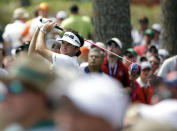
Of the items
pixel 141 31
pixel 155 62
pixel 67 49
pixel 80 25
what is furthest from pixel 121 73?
pixel 141 31

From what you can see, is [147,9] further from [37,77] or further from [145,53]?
[37,77]

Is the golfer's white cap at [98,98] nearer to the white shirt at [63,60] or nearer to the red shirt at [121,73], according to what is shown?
the white shirt at [63,60]

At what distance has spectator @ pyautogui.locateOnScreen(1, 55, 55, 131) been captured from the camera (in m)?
2.87

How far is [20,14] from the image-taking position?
11648 mm

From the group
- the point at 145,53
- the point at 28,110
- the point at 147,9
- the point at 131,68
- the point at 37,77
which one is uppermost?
the point at 37,77

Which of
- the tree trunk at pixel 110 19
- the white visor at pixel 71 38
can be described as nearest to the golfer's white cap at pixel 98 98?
the white visor at pixel 71 38

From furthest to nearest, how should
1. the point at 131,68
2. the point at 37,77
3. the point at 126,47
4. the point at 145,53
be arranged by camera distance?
the point at 145,53 → the point at 126,47 → the point at 131,68 → the point at 37,77

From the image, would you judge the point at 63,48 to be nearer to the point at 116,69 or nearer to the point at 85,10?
the point at 116,69

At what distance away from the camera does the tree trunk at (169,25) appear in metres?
11.8

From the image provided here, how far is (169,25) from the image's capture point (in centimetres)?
1194

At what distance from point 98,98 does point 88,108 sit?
9 cm

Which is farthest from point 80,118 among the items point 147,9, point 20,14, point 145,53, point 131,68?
point 147,9

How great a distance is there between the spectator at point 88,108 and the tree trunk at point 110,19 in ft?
22.0

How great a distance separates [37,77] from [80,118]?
1.14 feet
